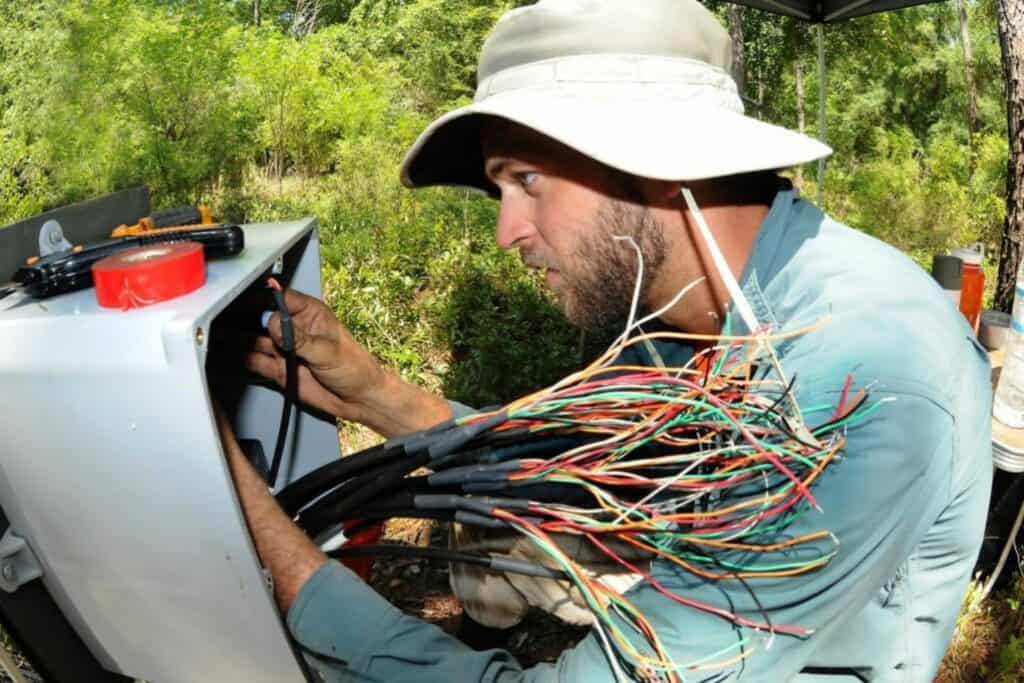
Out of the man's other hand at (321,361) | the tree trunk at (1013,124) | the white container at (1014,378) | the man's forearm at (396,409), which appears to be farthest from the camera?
the tree trunk at (1013,124)

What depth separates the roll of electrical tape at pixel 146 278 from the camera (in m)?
0.90

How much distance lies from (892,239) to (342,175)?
474 centimetres

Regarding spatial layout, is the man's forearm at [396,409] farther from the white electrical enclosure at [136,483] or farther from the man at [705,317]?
the white electrical enclosure at [136,483]

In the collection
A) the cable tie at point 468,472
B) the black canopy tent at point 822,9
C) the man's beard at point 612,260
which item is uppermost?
the black canopy tent at point 822,9

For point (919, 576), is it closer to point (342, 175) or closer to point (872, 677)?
point (872, 677)

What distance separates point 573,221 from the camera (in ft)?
4.54

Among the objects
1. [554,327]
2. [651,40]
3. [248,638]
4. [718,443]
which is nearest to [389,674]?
[248,638]

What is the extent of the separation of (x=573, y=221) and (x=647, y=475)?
45 centimetres

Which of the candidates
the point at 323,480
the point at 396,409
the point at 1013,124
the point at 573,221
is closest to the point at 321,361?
the point at 396,409

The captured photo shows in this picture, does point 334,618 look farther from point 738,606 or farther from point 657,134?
point 657,134

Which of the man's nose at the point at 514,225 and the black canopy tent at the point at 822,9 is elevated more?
the black canopy tent at the point at 822,9

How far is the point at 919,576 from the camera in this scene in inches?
53.1

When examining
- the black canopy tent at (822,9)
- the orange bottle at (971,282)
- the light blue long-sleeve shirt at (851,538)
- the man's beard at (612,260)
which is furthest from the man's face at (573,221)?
the black canopy tent at (822,9)

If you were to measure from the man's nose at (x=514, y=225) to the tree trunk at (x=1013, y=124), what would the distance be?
3.28 meters
